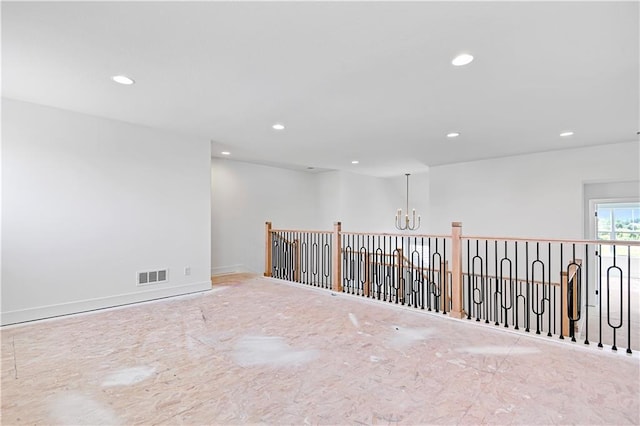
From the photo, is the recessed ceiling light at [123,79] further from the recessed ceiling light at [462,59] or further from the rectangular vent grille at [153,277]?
the recessed ceiling light at [462,59]

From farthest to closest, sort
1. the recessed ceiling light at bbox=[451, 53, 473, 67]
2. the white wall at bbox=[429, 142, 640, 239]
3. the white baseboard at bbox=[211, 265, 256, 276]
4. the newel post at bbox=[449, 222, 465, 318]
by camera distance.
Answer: the white baseboard at bbox=[211, 265, 256, 276] < the white wall at bbox=[429, 142, 640, 239] < the newel post at bbox=[449, 222, 465, 318] < the recessed ceiling light at bbox=[451, 53, 473, 67]

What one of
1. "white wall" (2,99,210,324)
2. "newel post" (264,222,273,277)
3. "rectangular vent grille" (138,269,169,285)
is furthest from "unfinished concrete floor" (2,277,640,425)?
"newel post" (264,222,273,277)

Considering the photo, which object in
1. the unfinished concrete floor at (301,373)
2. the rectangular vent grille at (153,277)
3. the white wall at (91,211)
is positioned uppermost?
the white wall at (91,211)

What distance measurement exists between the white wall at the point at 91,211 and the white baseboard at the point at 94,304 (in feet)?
0.04

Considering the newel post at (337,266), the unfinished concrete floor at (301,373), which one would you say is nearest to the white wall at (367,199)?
the newel post at (337,266)

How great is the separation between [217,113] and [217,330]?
2.64 m

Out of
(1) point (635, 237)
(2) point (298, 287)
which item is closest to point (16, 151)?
(2) point (298, 287)

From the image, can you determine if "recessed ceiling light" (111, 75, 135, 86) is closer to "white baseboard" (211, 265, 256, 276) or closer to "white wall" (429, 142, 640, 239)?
"white baseboard" (211, 265, 256, 276)

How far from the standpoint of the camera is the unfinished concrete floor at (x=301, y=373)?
203 cm

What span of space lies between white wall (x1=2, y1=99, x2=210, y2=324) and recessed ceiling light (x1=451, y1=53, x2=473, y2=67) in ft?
13.5

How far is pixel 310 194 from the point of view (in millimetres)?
9031

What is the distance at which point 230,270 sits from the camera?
23.0 ft

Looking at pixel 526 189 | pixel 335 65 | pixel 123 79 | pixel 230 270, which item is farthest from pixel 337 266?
pixel 526 189

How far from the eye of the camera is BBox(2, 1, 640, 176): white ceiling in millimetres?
2070
